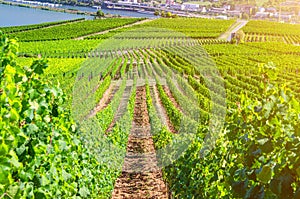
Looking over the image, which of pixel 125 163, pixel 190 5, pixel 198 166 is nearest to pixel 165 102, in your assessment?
pixel 125 163

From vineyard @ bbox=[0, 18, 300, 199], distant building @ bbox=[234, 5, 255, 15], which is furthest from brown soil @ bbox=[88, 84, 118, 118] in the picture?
distant building @ bbox=[234, 5, 255, 15]

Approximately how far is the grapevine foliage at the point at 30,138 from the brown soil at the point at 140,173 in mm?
4537

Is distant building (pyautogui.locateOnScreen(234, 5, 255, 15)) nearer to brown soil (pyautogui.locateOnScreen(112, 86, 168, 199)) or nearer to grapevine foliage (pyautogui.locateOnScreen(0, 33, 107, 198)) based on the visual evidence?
brown soil (pyautogui.locateOnScreen(112, 86, 168, 199))

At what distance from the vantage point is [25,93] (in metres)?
4.27

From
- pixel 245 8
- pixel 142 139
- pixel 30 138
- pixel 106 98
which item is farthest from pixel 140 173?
pixel 245 8

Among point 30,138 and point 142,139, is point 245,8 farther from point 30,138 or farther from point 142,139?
point 30,138

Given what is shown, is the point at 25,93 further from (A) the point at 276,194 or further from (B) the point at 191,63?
(B) the point at 191,63

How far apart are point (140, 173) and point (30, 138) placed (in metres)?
8.29

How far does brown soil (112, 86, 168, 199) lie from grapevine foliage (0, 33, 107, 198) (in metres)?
4.54

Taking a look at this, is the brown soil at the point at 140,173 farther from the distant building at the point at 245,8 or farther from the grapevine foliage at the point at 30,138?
the distant building at the point at 245,8

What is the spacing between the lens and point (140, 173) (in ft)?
40.1

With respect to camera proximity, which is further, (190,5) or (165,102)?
(190,5)

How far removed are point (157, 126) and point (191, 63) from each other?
2373 centimetres

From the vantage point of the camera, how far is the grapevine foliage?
3.03 meters
